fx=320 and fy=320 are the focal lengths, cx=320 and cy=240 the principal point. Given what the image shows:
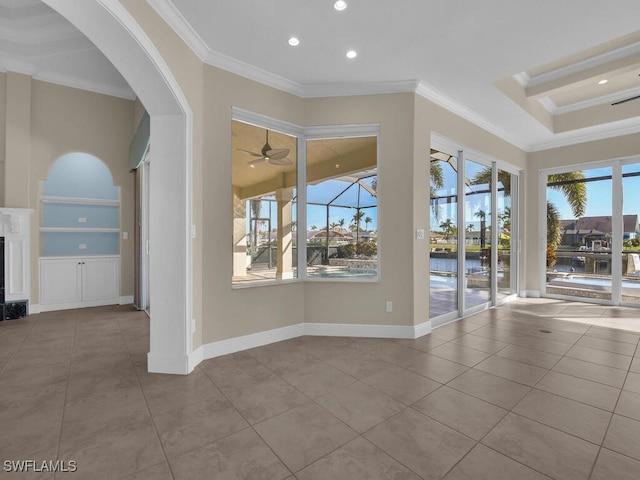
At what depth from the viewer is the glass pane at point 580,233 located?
5797mm

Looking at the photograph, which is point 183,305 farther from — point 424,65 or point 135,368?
point 424,65

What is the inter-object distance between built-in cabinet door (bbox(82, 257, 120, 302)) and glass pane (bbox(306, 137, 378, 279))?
4.00 metres

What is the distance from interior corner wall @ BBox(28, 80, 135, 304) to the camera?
5.05 metres

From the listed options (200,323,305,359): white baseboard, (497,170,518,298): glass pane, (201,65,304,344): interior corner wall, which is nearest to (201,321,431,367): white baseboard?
(200,323,305,359): white baseboard

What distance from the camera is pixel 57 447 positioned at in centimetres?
184

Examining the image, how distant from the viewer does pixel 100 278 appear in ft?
18.6

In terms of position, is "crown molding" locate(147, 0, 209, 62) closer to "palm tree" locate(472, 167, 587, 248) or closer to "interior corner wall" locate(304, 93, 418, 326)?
"interior corner wall" locate(304, 93, 418, 326)

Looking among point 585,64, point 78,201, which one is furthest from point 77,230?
point 585,64

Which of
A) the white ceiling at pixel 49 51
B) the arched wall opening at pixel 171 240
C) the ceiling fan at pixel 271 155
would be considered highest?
the white ceiling at pixel 49 51

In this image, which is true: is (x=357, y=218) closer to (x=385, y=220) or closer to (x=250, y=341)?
(x=385, y=220)

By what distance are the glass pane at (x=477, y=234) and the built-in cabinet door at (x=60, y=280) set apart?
6.38 meters

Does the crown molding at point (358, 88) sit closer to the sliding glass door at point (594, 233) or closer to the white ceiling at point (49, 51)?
the white ceiling at point (49, 51)

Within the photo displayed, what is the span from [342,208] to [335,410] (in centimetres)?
244

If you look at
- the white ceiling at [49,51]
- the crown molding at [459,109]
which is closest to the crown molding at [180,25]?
the white ceiling at [49,51]
